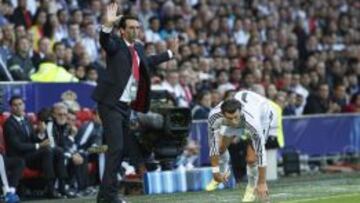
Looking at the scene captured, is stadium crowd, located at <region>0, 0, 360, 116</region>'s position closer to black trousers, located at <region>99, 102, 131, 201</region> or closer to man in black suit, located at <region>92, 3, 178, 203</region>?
man in black suit, located at <region>92, 3, 178, 203</region>

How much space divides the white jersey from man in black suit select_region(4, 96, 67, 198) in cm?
343

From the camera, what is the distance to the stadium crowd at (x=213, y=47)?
1972cm

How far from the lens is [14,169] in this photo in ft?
54.1

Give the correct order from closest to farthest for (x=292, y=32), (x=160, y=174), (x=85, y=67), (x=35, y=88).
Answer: (x=160, y=174)
(x=35, y=88)
(x=85, y=67)
(x=292, y=32)

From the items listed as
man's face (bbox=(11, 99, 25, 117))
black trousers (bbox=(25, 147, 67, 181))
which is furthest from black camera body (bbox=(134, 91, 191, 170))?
man's face (bbox=(11, 99, 25, 117))

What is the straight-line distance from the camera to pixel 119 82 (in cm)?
1370

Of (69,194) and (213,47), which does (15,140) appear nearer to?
(69,194)

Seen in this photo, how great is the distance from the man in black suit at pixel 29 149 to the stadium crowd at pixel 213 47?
9 cm

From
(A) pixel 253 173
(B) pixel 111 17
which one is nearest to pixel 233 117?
(A) pixel 253 173

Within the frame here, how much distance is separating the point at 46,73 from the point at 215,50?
571 cm

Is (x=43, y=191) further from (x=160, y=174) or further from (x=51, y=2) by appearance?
(x=51, y=2)

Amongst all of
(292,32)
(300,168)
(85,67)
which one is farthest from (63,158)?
(292,32)

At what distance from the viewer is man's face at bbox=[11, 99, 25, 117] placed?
56.3ft

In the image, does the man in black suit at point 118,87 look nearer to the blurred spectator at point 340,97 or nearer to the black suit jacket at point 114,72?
the black suit jacket at point 114,72
